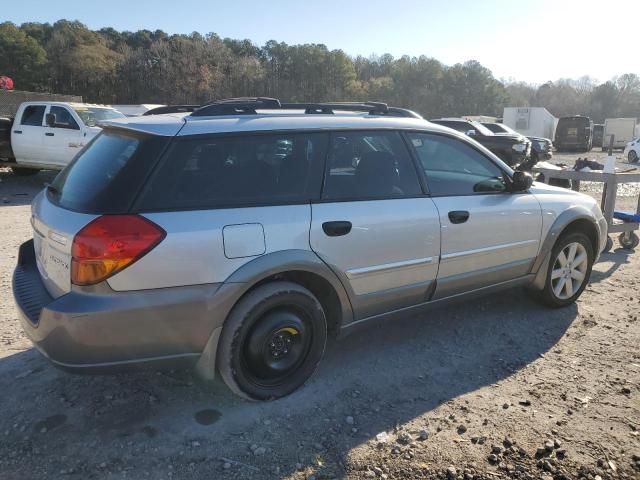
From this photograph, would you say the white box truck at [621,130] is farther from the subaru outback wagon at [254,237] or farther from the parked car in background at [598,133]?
the subaru outback wagon at [254,237]

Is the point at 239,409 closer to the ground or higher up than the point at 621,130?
closer to the ground

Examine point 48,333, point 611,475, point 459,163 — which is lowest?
point 611,475

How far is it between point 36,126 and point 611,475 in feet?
40.8

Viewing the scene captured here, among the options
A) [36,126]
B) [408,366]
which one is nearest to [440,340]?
[408,366]

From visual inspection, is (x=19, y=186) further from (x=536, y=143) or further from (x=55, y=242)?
(x=536, y=143)

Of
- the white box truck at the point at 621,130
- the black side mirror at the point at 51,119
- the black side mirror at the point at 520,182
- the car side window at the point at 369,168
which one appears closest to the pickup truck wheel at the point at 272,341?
the car side window at the point at 369,168

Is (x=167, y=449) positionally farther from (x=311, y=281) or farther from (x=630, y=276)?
(x=630, y=276)

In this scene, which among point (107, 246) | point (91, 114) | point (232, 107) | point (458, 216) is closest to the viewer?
point (107, 246)

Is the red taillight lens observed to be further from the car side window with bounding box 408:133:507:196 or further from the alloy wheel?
the alloy wheel

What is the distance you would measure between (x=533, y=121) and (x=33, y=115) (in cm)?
3882

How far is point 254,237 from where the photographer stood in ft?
9.50

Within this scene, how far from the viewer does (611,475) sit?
2.65 metres

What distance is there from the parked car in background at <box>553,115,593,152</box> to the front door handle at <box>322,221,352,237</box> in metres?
37.0

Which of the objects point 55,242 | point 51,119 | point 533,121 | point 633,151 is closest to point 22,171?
point 51,119
